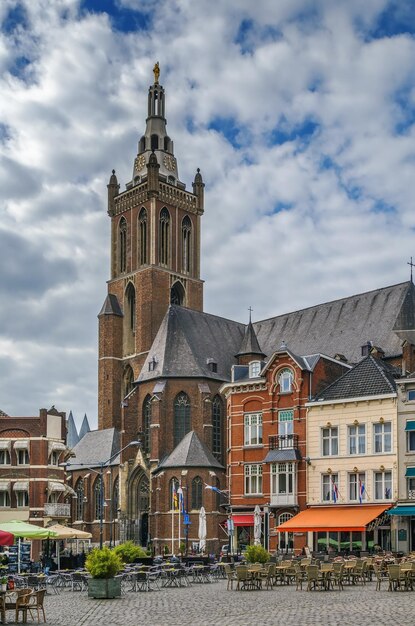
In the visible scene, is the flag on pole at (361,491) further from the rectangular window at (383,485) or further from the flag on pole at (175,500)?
the flag on pole at (175,500)

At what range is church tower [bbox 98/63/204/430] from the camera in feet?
280

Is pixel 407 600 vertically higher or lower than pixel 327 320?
lower

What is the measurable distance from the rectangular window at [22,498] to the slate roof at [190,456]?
9704 millimetres

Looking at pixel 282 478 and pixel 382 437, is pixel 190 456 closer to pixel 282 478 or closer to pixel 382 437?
pixel 282 478

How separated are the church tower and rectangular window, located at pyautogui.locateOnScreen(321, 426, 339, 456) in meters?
30.6

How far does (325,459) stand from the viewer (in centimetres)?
5406

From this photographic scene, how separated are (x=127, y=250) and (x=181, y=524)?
3394 centimetres

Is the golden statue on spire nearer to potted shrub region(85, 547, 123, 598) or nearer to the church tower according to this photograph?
the church tower

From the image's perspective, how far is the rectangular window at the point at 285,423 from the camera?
188 ft

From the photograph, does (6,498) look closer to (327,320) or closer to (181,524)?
(181,524)

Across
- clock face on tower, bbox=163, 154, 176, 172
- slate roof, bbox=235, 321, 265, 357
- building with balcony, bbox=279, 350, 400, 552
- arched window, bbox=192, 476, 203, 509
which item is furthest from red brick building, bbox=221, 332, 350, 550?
clock face on tower, bbox=163, 154, 176, 172

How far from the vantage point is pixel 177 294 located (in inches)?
3551

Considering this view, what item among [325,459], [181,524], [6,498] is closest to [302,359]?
[325,459]

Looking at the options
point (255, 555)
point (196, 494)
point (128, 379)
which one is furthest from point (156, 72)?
point (255, 555)
